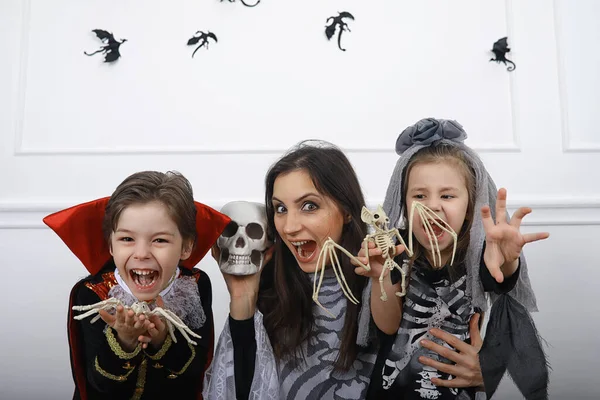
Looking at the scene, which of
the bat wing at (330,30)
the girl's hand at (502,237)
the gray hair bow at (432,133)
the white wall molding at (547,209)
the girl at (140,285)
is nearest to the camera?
the girl's hand at (502,237)

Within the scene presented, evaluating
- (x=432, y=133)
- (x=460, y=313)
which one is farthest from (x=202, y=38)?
(x=460, y=313)

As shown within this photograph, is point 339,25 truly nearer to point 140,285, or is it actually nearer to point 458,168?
point 458,168

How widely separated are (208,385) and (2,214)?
1.20 metres

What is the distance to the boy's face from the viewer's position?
137 centimetres

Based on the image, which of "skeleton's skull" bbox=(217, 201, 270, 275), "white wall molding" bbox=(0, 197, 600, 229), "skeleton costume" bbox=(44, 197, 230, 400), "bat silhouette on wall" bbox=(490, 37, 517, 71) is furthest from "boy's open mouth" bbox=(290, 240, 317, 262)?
"bat silhouette on wall" bbox=(490, 37, 517, 71)

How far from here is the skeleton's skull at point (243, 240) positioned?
154cm

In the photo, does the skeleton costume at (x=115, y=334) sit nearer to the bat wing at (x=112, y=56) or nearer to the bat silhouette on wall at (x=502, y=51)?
the bat wing at (x=112, y=56)

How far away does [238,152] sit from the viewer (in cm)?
221

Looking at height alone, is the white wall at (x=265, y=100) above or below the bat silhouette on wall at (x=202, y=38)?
below

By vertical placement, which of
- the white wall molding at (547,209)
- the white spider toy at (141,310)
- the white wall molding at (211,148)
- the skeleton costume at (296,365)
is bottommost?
the skeleton costume at (296,365)

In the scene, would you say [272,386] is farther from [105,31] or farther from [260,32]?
[105,31]

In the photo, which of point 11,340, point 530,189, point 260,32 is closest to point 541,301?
point 530,189

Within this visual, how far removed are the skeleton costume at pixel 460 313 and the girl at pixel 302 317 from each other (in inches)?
4.1

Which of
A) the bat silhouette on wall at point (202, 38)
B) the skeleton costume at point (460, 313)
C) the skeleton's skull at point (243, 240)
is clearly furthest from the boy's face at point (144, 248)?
the bat silhouette on wall at point (202, 38)
